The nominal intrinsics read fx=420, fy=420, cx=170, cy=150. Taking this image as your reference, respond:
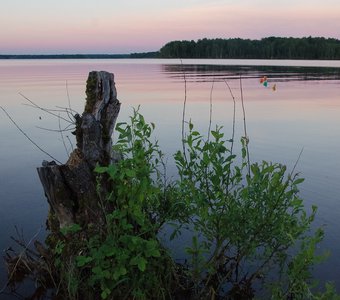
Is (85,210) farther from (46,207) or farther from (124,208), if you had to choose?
(46,207)

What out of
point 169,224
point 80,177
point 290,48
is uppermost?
point 80,177

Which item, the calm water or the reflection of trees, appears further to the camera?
the reflection of trees

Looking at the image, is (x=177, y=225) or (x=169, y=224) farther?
(x=169, y=224)

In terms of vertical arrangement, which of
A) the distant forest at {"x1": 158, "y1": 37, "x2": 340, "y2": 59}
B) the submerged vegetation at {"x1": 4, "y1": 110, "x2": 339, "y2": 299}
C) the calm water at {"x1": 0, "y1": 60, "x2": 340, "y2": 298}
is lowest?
the distant forest at {"x1": 158, "y1": 37, "x2": 340, "y2": 59}

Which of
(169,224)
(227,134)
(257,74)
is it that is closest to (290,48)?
(257,74)

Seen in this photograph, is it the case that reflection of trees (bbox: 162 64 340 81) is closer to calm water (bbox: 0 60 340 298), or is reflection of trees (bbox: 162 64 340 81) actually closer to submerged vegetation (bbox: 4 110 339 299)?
calm water (bbox: 0 60 340 298)

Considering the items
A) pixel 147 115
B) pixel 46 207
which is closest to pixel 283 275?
pixel 46 207

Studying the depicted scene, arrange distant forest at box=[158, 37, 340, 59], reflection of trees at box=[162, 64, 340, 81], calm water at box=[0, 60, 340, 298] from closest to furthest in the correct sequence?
calm water at box=[0, 60, 340, 298]
reflection of trees at box=[162, 64, 340, 81]
distant forest at box=[158, 37, 340, 59]

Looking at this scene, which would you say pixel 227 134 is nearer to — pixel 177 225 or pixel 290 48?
pixel 177 225

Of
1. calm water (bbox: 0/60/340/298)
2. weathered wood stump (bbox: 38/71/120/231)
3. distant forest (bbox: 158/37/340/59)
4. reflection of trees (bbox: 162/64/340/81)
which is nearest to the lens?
weathered wood stump (bbox: 38/71/120/231)

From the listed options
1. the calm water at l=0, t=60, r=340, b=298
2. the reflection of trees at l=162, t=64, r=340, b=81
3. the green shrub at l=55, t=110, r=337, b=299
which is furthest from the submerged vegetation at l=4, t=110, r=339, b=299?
the reflection of trees at l=162, t=64, r=340, b=81

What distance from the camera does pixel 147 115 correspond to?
25.7m

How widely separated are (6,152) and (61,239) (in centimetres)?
1057

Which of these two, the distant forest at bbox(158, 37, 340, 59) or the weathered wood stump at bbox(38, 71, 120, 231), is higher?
the weathered wood stump at bbox(38, 71, 120, 231)
